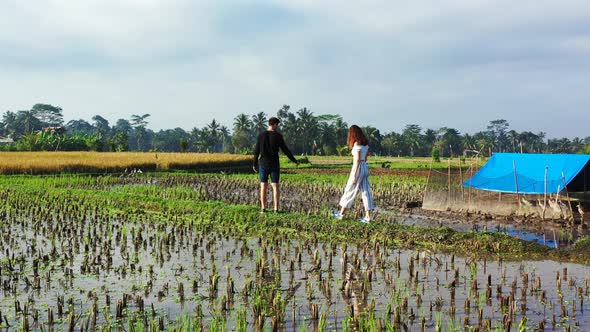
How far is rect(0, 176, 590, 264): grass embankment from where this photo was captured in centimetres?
755

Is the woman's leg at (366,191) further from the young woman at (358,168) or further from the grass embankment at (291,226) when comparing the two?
the grass embankment at (291,226)

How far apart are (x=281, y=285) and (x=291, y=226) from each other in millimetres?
3506

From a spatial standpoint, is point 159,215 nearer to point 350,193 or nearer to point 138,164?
point 350,193

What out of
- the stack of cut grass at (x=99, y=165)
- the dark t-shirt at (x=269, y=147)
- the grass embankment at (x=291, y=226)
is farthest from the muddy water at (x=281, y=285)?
the stack of cut grass at (x=99, y=165)

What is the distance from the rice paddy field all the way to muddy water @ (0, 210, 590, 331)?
2cm

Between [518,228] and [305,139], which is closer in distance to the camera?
[518,228]

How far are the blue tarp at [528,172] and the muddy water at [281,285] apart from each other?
529cm

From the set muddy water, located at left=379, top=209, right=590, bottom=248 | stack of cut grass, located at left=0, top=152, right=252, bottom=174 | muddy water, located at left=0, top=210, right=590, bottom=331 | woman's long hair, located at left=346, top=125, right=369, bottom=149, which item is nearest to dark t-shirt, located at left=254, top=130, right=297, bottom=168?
woman's long hair, located at left=346, top=125, right=369, bottom=149

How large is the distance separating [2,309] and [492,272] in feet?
15.0

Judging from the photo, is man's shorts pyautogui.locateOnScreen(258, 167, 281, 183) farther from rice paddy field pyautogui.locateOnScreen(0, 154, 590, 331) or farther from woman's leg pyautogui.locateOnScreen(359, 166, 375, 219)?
A: woman's leg pyautogui.locateOnScreen(359, 166, 375, 219)

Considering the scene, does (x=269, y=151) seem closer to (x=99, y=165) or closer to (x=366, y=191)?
(x=366, y=191)

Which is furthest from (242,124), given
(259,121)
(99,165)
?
(99,165)

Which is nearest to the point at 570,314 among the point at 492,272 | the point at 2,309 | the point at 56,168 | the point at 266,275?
the point at 492,272

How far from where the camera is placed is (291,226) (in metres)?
9.17
